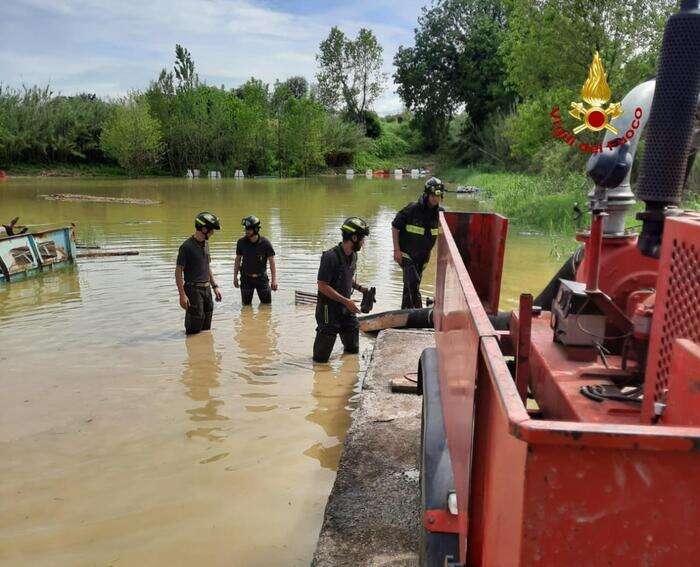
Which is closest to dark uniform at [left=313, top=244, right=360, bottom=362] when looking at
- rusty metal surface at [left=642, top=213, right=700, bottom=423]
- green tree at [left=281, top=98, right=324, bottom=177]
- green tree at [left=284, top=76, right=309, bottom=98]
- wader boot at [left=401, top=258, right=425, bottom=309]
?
wader boot at [left=401, top=258, right=425, bottom=309]

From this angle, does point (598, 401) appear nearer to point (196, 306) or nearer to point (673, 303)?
point (673, 303)

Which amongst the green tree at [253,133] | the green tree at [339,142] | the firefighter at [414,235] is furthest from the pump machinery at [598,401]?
the green tree at [339,142]

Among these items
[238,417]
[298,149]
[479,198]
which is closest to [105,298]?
[238,417]

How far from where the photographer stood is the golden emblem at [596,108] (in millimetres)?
2553

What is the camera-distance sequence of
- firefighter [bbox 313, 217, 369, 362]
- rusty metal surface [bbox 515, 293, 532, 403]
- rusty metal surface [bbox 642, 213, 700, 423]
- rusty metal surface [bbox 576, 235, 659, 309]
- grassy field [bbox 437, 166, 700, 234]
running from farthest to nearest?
grassy field [bbox 437, 166, 700, 234], firefighter [bbox 313, 217, 369, 362], rusty metal surface [bbox 576, 235, 659, 309], rusty metal surface [bbox 515, 293, 532, 403], rusty metal surface [bbox 642, 213, 700, 423]

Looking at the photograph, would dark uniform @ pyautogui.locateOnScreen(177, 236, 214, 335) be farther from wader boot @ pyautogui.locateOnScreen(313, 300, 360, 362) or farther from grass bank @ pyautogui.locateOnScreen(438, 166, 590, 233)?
grass bank @ pyautogui.locateOnScreen(438, 166, 590, 233)

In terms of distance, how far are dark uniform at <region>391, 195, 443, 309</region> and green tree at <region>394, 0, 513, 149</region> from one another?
1984 inches

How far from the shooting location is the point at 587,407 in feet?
7.12

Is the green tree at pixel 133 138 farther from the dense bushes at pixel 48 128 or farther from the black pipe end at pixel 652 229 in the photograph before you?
the black pipe end at pixel 652 229

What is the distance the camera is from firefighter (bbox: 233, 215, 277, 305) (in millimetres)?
9273

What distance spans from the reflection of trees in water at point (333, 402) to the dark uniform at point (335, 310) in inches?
7.4

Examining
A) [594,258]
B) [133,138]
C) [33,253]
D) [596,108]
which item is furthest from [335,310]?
[133,138]

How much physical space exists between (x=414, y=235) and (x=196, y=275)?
285cm

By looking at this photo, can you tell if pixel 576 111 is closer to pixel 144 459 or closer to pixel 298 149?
pixel 144 459
